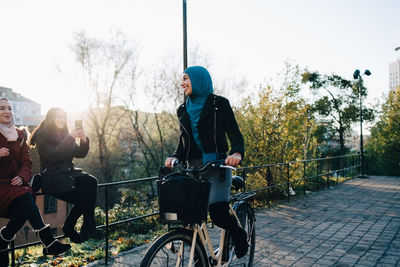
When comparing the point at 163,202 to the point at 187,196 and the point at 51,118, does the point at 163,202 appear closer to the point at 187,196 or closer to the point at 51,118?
the point at 187,196

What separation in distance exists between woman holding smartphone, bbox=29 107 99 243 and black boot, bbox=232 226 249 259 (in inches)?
68.6

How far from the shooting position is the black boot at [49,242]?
362 cm

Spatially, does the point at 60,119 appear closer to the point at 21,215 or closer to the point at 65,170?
the point at 65,170

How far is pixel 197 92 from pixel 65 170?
1.85 meters

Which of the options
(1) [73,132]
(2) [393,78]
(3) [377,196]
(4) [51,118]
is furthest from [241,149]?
(2) [393,78]

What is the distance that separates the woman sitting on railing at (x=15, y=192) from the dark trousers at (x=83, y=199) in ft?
1.74

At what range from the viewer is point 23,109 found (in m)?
106

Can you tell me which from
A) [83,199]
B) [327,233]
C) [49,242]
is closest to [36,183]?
[83,199]

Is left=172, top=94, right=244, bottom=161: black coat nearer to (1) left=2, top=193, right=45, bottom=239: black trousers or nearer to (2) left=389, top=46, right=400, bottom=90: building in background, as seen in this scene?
(1) left=2, top=193, right=45, bottom=239: black trousers

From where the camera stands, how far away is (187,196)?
2.70 metres

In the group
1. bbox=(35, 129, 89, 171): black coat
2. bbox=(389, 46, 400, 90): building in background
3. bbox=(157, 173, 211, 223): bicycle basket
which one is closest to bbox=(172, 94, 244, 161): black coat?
bbox=(157, 173, 211, 223): bicycle basket

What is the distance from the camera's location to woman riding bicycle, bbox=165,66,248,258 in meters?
3.18

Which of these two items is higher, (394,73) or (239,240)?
(394,73)

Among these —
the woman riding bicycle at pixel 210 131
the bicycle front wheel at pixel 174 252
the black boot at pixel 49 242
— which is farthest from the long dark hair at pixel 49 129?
the bicycle front wheel at pixel 174 252
